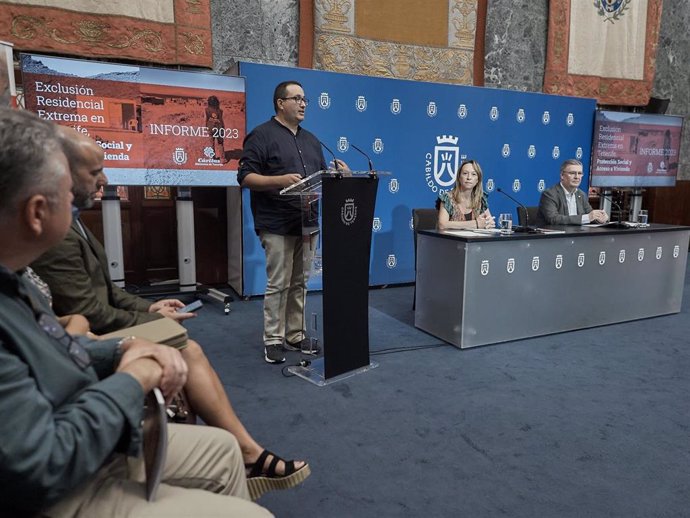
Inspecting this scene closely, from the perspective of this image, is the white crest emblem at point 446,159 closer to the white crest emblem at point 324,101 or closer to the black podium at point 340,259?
the white crest emblem at point 324,101

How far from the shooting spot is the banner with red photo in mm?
3643

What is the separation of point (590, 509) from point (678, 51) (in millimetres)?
7803

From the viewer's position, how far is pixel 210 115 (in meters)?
4.14

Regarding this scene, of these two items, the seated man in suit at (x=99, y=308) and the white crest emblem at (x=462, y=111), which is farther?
the white crest emblem at (x=462, y=111)

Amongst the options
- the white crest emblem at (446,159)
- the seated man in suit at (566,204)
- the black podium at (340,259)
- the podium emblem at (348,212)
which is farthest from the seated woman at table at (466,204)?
the white crest emblem at (446,159)

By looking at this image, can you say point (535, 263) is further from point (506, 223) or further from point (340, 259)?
point (340, 259)

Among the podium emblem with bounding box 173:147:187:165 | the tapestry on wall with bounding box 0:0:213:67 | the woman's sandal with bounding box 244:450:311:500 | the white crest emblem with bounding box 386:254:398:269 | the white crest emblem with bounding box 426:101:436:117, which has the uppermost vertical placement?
the tapestry on wall with bounding box 0:0:213:67

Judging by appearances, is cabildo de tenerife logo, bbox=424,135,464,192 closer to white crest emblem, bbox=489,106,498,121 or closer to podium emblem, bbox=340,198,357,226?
white crest emblem, bbox=489,106,498,121

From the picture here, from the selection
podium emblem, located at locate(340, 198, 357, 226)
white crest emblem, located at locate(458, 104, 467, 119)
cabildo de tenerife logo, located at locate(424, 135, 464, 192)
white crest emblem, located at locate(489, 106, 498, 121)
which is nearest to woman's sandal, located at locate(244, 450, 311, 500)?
podium emblem, located at locate(340, 198, 357, 226)

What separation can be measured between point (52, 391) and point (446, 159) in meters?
4.79

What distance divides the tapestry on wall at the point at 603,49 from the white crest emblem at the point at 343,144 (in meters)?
3.08

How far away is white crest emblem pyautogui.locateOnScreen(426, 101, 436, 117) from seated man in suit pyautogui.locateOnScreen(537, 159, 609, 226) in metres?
1.45

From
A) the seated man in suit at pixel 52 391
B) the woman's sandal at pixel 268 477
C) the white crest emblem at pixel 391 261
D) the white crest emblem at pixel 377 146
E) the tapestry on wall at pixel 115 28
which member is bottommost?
the woman's sandal at pixel 268 477

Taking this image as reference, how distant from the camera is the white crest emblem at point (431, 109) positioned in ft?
16.6
